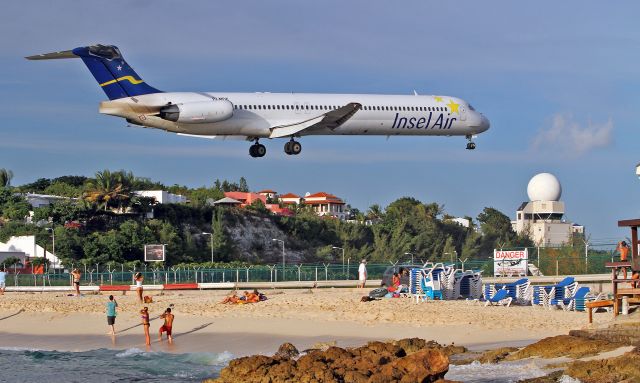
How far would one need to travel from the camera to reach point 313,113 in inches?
1861

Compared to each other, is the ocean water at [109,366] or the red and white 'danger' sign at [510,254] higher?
the red and white 'danger' sign at [510,254]

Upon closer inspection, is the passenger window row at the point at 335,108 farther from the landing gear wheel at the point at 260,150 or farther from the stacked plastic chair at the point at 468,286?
the stacked plastic chair at the point at 468,286

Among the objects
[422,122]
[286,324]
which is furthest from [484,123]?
[286,324]

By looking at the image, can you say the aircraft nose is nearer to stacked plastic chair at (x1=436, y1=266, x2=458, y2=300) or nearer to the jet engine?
the jet engine

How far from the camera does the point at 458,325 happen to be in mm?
27375

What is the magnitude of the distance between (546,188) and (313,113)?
4371 centimetres

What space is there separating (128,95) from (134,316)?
13.1m

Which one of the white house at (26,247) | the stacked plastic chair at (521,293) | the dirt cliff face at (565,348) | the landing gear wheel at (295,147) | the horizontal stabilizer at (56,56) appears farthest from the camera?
the white house at (26,247)

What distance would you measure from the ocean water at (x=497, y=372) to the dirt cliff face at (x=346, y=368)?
117 cm

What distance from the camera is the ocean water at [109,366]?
24.4 meters

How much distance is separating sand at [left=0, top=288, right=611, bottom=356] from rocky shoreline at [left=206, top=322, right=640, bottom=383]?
2.95 meters

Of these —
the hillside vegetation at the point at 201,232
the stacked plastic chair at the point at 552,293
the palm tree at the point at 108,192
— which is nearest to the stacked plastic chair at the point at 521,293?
the stacked plastic chair at the point at 552,293

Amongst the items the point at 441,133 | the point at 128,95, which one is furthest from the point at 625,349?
the point at 441,133

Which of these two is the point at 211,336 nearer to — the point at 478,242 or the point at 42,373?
the point at 42,373
